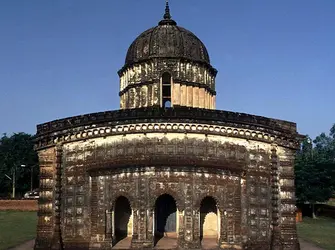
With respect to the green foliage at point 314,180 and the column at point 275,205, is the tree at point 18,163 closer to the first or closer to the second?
the green foliage at point 314,180

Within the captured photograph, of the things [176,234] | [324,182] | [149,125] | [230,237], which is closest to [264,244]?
[230,237]

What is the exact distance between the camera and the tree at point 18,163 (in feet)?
187

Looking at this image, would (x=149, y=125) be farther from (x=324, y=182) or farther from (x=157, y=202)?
(x=324, y=182)

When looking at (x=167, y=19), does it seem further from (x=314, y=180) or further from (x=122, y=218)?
(x=314, y=180)

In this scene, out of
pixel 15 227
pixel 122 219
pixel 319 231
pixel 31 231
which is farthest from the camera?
pixel 319 231

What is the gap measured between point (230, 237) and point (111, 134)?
22.7 ft

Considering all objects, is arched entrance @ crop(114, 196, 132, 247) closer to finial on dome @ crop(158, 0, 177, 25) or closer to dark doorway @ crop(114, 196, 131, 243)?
dark doorway @ crop(114, 196, 131, 243)

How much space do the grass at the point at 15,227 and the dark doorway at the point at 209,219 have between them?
32.4 ft

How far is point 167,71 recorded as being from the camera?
26000 mm

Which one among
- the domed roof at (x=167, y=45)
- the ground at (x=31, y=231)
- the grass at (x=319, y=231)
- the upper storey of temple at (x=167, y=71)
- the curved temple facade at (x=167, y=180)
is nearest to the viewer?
the curved temple facade at (x=167, y=180)

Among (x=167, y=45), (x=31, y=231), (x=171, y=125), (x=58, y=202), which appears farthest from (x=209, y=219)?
(x=31, y=231)

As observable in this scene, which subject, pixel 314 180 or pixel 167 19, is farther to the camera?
pixel 314 180

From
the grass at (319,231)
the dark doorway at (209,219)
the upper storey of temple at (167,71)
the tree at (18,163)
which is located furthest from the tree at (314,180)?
the tree at (18,163)

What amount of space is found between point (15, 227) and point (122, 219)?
43.9 feet
